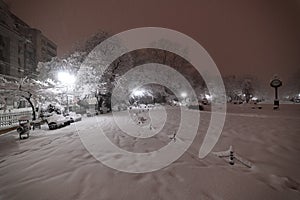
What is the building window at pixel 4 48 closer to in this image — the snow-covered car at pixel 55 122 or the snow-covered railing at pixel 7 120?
the snow-covered railing at pixel 7 120

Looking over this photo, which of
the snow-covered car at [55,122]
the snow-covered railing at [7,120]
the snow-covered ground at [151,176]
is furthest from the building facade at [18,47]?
the snow-covered ground at [151,176]

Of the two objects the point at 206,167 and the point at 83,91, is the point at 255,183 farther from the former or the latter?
the point at 83,91

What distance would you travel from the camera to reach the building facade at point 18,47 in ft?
119

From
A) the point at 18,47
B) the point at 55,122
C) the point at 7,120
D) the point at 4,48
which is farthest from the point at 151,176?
the point at 18,47

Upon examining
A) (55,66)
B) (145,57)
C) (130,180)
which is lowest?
(130,180)

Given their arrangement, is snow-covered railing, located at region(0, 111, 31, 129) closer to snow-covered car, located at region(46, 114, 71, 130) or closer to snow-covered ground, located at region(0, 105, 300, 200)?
snow-covered car, located at region(46, 114, 71, 130)

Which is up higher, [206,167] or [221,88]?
[221,88]

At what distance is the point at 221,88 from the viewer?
51.9 metres

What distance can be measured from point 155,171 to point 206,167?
4.97 feet

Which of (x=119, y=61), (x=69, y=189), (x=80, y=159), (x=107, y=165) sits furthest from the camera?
(x=119, y=61)

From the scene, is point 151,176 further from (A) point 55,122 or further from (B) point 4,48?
(B) point 4,48

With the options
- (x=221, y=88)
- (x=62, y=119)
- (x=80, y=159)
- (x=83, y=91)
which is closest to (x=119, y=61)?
(x=83, y=91)

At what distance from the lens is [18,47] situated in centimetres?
4225

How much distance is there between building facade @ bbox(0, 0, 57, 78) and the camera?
36250 mm
